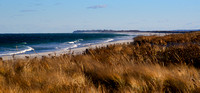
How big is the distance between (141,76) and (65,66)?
7.07 feet

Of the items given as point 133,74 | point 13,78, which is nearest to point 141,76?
point 133,74

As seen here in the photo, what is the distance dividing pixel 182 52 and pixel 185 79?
3.05 m

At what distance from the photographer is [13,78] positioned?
5359 millimetres

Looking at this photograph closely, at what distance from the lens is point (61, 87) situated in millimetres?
4328

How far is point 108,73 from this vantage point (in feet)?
16.5

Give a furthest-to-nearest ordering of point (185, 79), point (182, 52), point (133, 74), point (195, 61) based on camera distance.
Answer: point (182, 52)
point (195, 61)
point (133, 74)
point (185, 79)

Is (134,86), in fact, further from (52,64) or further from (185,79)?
(52,64)

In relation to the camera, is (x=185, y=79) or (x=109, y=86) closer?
(x=185, y=79)

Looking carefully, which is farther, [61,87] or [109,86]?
[109,86]

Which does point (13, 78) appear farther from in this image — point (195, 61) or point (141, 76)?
point (195, 61)

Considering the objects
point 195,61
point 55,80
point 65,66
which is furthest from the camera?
point 195,61

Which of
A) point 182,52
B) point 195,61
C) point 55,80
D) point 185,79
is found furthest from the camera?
point 182,52

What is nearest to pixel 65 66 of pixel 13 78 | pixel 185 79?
pixel 13 78

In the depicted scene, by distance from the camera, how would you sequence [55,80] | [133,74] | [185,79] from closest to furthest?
[185,79], [55,80], [133,74]
